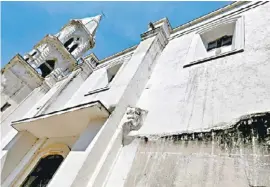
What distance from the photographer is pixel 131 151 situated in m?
3.74

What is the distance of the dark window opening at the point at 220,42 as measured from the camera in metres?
5.93

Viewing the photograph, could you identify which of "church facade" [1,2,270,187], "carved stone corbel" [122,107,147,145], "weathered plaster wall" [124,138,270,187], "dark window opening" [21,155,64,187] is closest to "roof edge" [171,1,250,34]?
"church facade" [1,2,270,187]

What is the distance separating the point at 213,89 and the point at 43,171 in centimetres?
484

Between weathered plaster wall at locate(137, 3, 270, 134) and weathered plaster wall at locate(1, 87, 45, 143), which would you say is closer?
weathered plaster wall at locate(137, 3, 270, 134)

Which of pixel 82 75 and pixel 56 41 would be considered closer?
pixel 82 75

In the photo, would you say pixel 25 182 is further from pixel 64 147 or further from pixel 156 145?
pixel 156 145

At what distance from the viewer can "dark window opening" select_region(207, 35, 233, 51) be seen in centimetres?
593

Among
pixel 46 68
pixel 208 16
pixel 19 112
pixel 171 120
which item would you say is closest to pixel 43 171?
pixel 171 120

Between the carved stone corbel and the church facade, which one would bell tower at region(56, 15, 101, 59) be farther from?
the carved stone corbel

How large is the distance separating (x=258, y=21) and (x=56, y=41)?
14252mm

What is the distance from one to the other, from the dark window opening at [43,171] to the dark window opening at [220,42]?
5272 mm

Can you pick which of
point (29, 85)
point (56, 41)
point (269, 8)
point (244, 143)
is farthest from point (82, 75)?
point (56, 41)

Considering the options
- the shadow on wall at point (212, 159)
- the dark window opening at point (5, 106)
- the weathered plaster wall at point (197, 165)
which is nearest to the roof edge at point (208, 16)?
the shadow on wall at point (212, 159)

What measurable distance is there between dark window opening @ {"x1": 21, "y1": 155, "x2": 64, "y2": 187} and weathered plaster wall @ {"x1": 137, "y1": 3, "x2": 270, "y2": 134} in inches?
112
